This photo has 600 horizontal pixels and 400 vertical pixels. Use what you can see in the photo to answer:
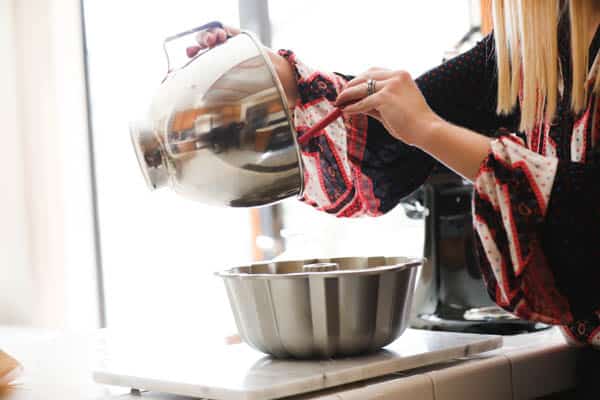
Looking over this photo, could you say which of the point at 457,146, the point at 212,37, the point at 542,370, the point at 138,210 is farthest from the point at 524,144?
the point at 138,210

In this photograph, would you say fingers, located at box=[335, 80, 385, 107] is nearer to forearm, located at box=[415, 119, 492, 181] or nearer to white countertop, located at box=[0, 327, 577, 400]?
forearm, located at box=[415, 119, 492, 181]

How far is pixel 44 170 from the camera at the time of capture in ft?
8.73

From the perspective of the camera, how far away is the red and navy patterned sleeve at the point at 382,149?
1121mm

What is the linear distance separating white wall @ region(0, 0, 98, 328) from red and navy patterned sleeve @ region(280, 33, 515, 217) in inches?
69.4

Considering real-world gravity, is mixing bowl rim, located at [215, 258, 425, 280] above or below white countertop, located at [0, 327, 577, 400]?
above

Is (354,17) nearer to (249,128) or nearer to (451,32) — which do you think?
(451,32)

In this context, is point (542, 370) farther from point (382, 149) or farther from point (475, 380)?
point (382, 149)

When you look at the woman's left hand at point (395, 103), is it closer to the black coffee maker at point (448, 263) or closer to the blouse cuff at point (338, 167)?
the blouse cuff at point (338, 167)

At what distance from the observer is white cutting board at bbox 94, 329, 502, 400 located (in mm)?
678

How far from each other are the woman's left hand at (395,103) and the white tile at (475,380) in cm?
25

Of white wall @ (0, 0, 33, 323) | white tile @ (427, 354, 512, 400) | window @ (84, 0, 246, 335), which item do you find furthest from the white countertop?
window @ (84, 0, 246, 335)

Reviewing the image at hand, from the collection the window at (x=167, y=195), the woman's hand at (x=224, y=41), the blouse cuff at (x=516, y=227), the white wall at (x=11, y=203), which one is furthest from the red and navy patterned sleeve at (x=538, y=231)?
the white wall at (x=11, y=203)

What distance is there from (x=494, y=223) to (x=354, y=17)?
7.88ft

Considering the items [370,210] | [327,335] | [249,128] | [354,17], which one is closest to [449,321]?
[370,210]
